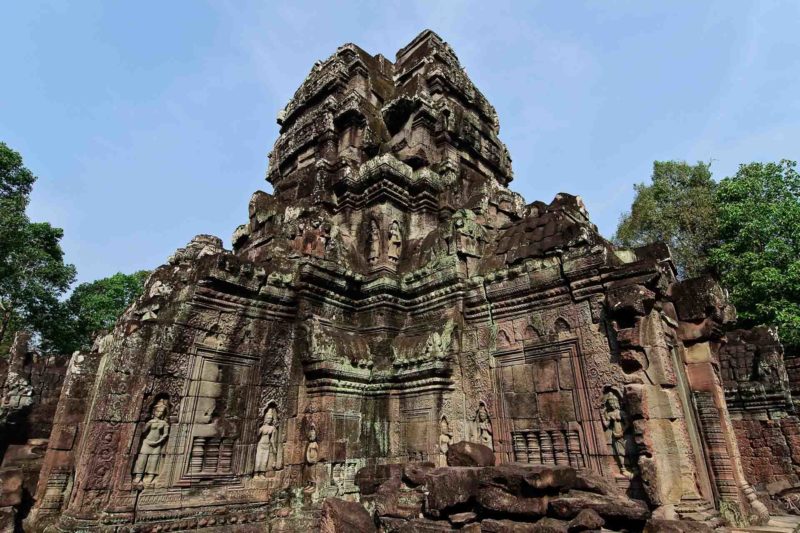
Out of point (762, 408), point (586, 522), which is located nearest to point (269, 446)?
point (586, 522)

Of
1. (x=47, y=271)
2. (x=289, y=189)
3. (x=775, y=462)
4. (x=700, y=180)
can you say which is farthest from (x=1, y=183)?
(x=700, y=180)

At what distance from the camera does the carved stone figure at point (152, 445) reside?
5.76 m

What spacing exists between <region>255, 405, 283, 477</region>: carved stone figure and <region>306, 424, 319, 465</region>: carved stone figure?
1.67 feet

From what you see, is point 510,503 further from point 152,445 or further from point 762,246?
point 762,246

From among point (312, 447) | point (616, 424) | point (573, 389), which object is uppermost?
point (573, 389)

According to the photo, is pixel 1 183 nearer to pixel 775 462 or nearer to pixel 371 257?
pixel 371 257

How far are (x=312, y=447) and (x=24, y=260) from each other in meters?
20.8

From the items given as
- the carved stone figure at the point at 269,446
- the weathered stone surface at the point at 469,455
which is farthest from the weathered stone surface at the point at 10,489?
the weathered stone surface at the point at 469,455

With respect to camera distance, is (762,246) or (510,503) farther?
(762,246)

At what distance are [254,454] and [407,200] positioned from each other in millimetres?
5943

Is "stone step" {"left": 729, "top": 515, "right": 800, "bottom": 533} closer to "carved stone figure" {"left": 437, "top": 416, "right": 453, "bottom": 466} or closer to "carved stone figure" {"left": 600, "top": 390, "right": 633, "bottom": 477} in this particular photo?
"carved stone figure" {"left": 600, "top": 390, "right": 633, "bottom": 477}

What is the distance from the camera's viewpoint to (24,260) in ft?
67.1

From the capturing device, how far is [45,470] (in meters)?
6.39

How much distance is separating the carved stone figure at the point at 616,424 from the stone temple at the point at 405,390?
18 mm
